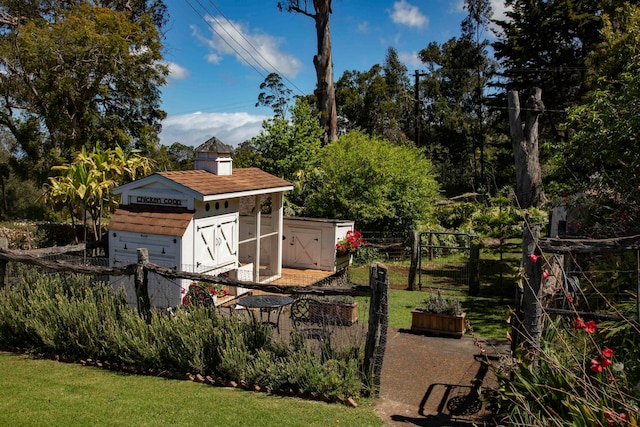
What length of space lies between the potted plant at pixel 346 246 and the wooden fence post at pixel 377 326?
10.2 meters

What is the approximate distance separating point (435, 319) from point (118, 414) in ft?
20.0

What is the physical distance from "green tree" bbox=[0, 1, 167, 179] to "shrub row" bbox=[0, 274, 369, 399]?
17283 mm

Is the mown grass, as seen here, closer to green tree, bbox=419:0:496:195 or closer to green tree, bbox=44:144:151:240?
green tree, bbox=44:144:151:240

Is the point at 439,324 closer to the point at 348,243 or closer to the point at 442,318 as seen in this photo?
the point at 442,318

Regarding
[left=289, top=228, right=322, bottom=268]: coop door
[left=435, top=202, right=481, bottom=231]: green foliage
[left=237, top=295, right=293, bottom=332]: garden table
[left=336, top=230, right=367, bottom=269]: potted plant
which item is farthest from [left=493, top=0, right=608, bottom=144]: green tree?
[left=237, top=295, right=293, bottom=332]: garden table

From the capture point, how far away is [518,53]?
31.7 m

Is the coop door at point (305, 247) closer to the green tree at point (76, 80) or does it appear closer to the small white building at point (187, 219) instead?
the small white building at point (187, 219)

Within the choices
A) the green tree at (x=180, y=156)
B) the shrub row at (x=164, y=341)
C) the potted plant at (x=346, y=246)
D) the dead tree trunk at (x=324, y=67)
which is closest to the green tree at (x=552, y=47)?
the dead tree trunk at (x=324, y=67)

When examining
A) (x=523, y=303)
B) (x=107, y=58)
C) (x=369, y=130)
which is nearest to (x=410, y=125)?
(x=369, y=130)

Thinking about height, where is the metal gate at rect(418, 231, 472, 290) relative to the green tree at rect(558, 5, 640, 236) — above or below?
below

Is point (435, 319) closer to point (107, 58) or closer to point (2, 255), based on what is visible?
point (2, 255)

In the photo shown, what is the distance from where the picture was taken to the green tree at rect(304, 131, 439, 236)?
2116 centimetres

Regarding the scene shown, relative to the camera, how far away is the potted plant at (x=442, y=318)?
417 inches

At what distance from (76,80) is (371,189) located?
13944 millimetres
